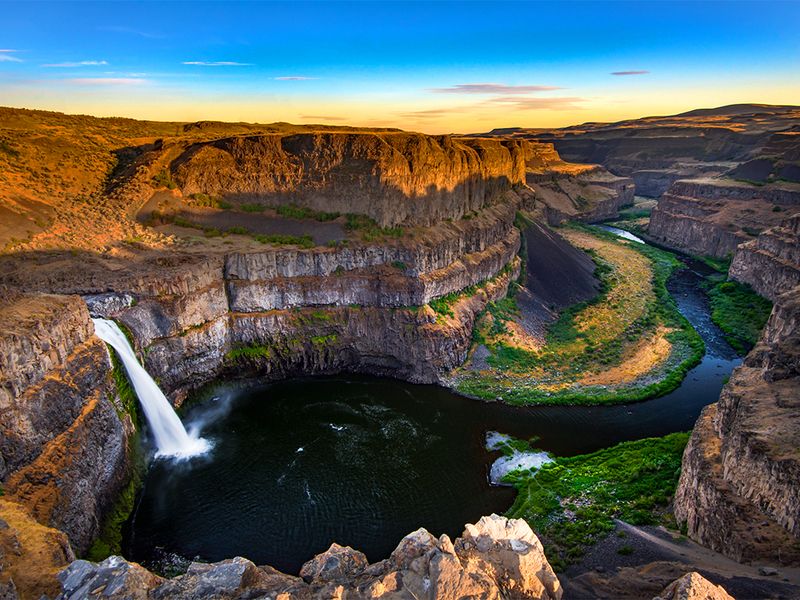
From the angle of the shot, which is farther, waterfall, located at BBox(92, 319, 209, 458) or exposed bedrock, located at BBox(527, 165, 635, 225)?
exposed bedrock, located at BBox(527, 165, 635, 225)

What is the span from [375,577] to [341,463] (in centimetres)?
1989

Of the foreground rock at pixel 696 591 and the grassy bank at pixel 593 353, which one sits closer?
the foreground rock at pixel 696 591

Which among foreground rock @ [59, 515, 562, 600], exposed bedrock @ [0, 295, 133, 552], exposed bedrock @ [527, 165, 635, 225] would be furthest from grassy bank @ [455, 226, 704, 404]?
exposed bedrock @ [527, 165, 635, 225]

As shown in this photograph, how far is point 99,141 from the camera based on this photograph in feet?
180

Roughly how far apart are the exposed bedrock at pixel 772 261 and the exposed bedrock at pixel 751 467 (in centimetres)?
3526

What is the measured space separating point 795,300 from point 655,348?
Answer: 1771 cm

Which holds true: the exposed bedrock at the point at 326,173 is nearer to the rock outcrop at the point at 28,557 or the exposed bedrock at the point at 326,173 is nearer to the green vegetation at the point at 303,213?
the green vegetation at the point at 303,213

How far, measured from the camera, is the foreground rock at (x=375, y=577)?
43.0ft

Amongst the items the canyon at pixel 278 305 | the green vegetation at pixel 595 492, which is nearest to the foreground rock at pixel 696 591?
the canyon at pixel 278 305

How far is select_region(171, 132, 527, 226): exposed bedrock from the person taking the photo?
49.0 meters

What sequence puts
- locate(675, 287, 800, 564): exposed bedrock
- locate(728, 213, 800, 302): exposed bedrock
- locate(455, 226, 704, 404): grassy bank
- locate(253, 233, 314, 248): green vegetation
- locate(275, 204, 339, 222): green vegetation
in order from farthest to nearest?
1. locate(728, 213, 800, 302): exposed bedrock
2. locate(275, 204, 339, 222): green vegetation
3. locate(253, 233, 314, 248): green vegetation
4. locate(455, 226, 704, 404): grassy bank
5. locate(675, 287, 800, 564): exposed bedrock

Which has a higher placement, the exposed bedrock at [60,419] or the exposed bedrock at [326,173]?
the exposed bedrock at [326,173]

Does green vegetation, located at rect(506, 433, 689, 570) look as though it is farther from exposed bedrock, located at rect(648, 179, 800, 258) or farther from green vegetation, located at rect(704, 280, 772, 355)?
exposed bedrock, located at rect(648, 179, 800, 258)

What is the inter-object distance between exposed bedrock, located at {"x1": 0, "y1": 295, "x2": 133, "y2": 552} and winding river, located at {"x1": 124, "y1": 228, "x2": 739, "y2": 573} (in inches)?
130
